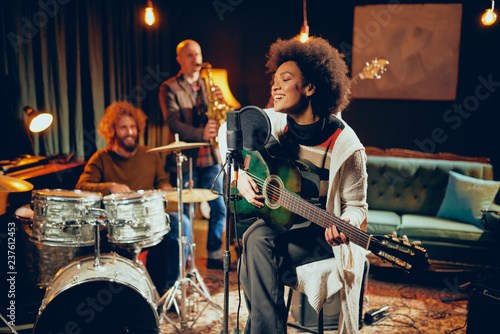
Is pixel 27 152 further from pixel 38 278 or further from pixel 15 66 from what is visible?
pixel 38 278

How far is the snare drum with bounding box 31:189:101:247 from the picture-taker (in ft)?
7.42

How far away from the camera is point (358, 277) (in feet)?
6.89

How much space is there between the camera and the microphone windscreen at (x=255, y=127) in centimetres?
184

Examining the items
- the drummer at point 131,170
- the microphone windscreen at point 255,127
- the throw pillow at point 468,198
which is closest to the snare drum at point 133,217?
the drummer at point 131,170

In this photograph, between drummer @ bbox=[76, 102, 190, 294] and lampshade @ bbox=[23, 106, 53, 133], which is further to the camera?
drummer @ bbox=[76, 102, 190, 294]

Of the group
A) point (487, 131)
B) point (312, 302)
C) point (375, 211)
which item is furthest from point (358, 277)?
point (487, 131)

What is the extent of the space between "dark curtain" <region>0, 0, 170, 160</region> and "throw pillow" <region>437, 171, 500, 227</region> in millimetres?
3128

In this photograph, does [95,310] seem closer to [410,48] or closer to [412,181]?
[412,181]

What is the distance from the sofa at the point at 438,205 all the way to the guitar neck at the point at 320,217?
1.71m

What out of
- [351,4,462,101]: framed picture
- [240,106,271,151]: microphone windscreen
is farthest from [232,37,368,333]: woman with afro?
[351,4,462,101]: framed picture

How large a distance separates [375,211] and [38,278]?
9.06ft

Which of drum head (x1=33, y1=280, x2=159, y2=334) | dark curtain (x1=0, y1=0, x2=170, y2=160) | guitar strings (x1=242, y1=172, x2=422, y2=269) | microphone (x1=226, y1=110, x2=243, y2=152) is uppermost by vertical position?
dark curtain (x1=0, y1=0, x2=170, y2=160)

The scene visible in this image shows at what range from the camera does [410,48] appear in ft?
14.6

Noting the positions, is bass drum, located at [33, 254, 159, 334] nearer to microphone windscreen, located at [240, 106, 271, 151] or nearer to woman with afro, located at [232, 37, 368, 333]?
woman with afro, located at [232, 37, 368, 333]
